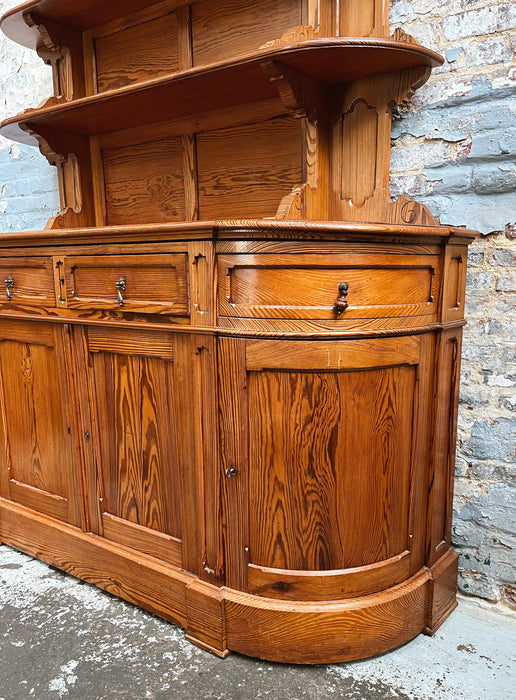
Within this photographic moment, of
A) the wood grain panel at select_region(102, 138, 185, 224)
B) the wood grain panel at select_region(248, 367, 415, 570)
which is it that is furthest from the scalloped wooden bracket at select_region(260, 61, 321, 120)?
the wood grain panel at select_region(248, 367, 415, 570)

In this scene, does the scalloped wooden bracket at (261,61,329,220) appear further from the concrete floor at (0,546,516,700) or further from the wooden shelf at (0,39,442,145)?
the concrete floor at (0,546,516,700)

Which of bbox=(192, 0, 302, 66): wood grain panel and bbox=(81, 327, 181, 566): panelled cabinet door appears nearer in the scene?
bbox=(81, 327, 181, 566): panelled cabinet door

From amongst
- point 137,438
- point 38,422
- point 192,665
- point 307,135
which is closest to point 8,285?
point 38,422

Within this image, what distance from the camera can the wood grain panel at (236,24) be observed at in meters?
1.87

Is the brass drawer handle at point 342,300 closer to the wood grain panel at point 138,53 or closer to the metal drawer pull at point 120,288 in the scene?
the metal drawer pull at point 120,288

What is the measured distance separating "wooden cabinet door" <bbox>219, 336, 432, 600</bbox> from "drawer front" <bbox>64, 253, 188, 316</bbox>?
25 cm

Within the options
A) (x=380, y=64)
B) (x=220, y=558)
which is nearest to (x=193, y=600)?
(x=220, y=558)

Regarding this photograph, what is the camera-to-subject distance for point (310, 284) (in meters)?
1.44

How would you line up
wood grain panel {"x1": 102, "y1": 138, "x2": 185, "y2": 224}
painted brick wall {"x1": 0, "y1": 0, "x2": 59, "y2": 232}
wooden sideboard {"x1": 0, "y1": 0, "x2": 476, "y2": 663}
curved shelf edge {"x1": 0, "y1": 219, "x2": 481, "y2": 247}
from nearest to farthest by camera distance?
1. curved shelf edge {"x1": 0, "y1": 219, "x2": 481, "y2": 247}
2. wooden sideboard {"x1": 0, "y1": 0, "x2": 476, "y2": 663}
3. wood grain panel {"x1": 102, "y1": 138, "x2": 185, "y2": 224}
4. painted brick wall {"x1": 0, "y1": 0, "x2": 59, "y2": 232}

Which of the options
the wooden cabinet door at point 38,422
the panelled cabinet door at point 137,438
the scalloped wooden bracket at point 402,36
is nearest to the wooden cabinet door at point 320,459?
the panelled cabinet door at point 137,438

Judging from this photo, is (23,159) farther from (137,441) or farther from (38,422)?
(137,441)

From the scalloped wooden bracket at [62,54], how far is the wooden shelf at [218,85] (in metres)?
0.18

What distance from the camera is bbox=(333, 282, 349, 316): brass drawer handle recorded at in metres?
1.43

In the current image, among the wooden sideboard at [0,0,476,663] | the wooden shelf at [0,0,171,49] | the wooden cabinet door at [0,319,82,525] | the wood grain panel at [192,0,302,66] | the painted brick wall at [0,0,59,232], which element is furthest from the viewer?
the painted brick wall at [0,0,59,232]
